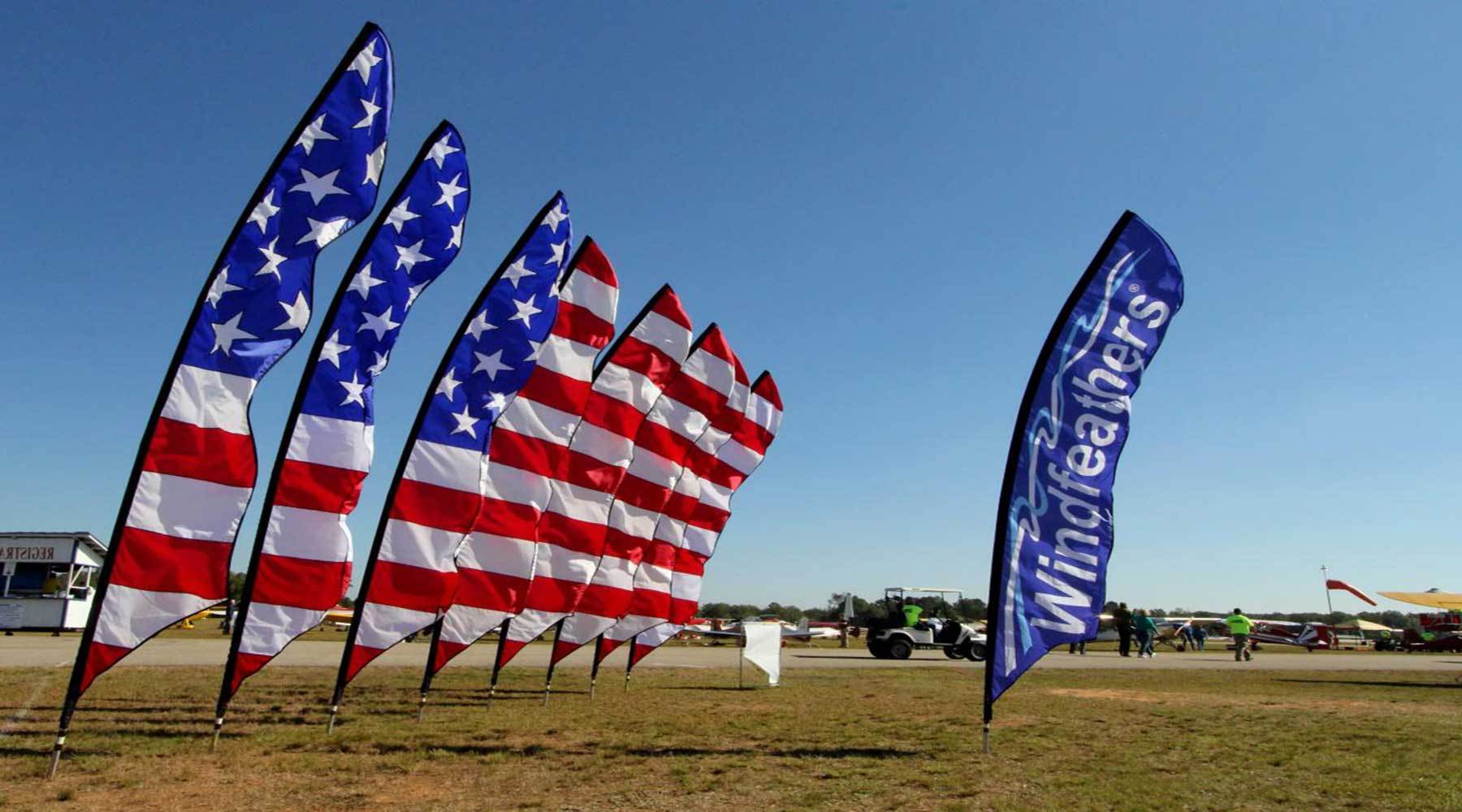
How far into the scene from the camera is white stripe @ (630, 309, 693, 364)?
47.2ft

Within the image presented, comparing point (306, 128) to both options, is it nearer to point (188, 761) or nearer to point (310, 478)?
point (310, 478)

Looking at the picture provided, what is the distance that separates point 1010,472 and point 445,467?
6088mm

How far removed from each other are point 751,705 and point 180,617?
7277 mm

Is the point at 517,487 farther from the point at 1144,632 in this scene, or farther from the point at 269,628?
the point at 1144,632

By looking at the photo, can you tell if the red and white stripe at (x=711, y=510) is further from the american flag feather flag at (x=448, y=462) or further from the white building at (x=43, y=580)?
the white building at (x=43, y=580)

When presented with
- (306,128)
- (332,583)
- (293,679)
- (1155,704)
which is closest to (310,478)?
(332,583)

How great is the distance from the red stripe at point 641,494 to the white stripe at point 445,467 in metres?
4.49

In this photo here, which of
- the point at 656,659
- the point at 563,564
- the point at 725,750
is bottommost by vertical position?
the point at 656,659

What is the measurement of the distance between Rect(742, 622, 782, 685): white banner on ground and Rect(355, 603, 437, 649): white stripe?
584 centimetres

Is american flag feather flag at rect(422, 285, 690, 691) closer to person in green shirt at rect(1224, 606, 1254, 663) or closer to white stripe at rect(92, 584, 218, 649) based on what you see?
white stripe at rect(92, 584, 218, 649)

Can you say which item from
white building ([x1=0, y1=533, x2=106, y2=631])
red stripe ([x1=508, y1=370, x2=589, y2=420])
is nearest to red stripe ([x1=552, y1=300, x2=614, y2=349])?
red stripe ([x1=508, y1=370, x2=589, y2=420])

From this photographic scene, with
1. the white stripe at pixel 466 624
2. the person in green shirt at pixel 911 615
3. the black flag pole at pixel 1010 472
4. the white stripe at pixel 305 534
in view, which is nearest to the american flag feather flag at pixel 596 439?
the white stripe at pixel 466 624

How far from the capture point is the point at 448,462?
408 inches

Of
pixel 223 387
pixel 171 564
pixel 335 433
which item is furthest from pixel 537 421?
pixel 171 564
